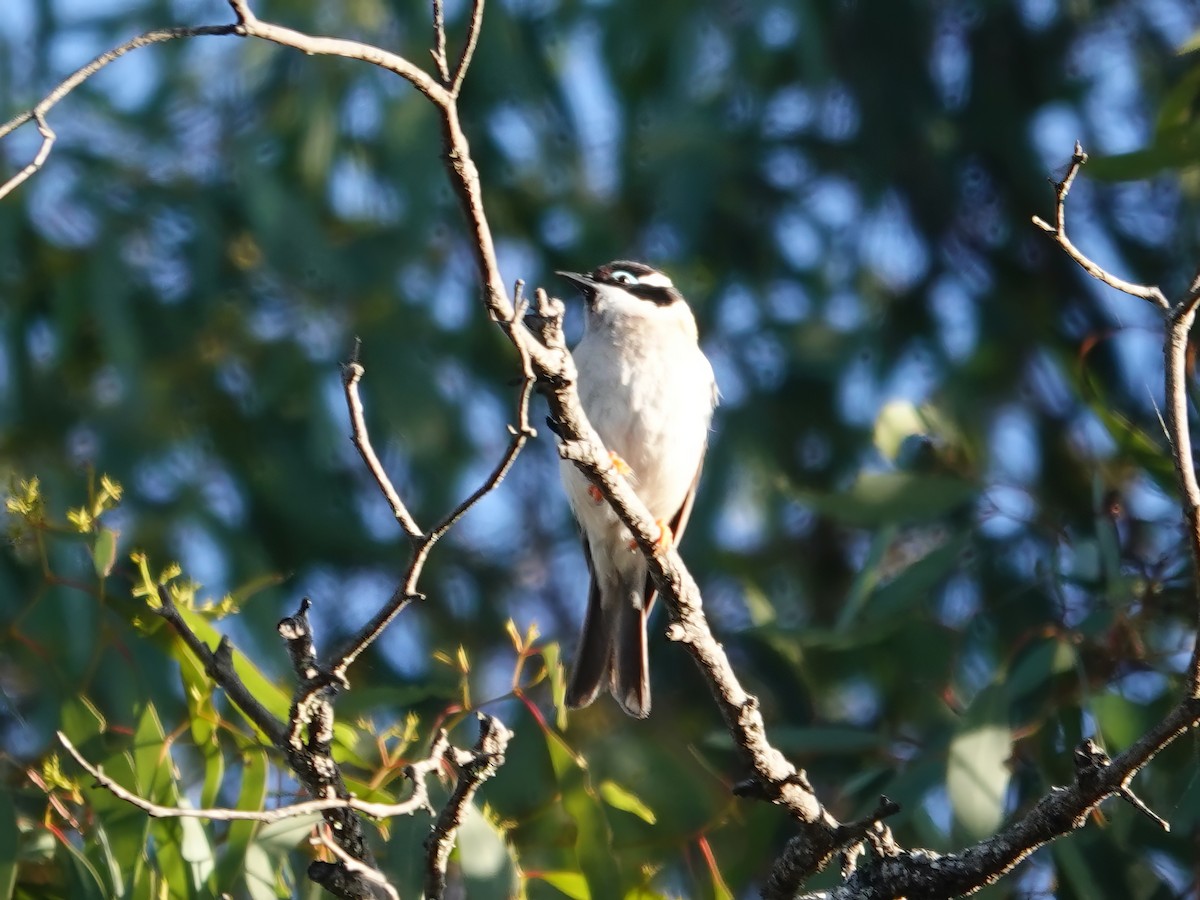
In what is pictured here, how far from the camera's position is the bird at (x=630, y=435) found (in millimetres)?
4059

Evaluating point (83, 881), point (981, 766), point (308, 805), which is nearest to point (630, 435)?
point (981, 766)

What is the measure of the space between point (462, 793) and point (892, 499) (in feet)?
6.82

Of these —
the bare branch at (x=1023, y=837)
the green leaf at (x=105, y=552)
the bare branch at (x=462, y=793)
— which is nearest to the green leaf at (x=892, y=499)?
the bare branch at (x=1023, y=837)

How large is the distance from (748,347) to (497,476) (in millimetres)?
3550

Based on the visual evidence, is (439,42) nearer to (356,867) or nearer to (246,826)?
(356,867)

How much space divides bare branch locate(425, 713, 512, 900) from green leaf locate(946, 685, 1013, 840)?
1.32 metres

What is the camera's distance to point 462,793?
2105 mm

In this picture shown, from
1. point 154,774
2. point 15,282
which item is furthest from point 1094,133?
point 154,774

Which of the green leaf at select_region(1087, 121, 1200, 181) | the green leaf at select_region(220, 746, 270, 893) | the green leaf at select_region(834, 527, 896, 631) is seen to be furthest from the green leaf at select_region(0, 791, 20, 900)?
the green leaf at select_region(1087, 121, 1200, 181)

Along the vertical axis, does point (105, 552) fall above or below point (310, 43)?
below

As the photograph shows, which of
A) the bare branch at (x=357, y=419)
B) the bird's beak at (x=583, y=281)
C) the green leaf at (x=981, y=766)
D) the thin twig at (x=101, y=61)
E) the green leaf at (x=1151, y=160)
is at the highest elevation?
the thin twig at (x=101, y=61)

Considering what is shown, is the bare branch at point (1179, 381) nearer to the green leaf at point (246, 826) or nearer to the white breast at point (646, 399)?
the green leaf at point (246, 826)

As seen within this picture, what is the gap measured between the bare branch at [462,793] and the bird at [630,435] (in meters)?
1.71

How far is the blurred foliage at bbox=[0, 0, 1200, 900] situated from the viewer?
398 centimetres
